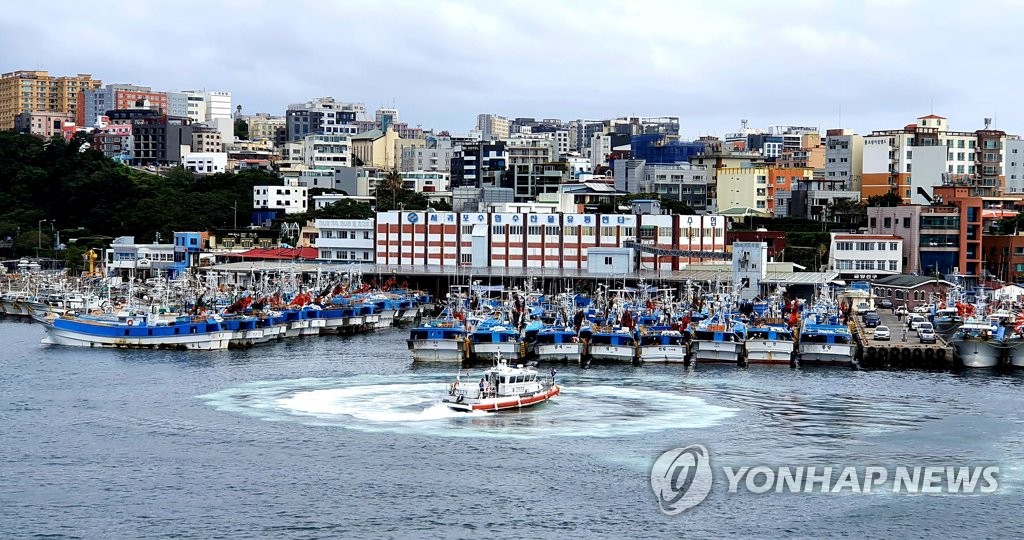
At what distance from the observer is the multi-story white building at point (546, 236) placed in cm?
9112

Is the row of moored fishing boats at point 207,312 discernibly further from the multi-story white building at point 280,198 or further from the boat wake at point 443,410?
the multi-story white building at point 280,198

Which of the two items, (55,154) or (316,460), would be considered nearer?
(316,460)

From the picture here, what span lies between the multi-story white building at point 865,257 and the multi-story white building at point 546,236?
27.3ft

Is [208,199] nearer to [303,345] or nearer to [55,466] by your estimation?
[303,345]

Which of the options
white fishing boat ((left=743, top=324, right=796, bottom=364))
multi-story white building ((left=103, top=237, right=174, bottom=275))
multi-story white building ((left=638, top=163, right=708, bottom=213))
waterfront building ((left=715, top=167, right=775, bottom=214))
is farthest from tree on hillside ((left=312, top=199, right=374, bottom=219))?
white fishing boat ((left=743, top=324, right=796, bottom=364))

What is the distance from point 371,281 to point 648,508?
191 ft

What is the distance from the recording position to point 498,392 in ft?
151

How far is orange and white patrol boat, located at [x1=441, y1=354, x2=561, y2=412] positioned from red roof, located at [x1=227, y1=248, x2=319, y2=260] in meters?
53.9

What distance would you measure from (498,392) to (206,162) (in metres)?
119

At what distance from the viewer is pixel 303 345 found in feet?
225

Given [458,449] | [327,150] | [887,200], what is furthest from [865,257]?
[327,150]

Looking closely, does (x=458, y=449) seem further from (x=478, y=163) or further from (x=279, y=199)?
(x=478, y=163)

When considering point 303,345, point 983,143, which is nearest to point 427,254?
point 303,345

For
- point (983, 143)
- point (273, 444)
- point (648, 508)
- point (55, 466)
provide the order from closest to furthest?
point (648, 508)
point (55, 466)
point (273, 444)
point (983, 143)
